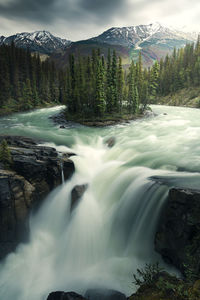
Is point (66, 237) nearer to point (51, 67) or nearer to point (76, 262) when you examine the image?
point (76, 262)

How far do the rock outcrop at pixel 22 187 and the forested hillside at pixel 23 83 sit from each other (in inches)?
1866

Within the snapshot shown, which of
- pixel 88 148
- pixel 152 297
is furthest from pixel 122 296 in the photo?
pixel 88 148

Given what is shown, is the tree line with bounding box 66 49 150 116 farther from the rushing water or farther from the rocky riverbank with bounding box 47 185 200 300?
the rocky riverbank with bounding box 47 185 200 300

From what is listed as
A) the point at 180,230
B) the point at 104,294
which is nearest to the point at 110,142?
the point at 180,230

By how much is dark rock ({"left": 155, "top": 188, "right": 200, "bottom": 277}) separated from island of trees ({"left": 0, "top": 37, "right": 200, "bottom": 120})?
33519 mm

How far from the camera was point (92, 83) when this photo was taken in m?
45.4

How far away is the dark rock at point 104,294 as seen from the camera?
7.82 m

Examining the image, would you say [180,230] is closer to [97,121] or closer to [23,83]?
[97,121]

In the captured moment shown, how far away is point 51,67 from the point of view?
10731 cm

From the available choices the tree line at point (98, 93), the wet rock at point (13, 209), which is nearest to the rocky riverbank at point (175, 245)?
the wet rock at point (13, 209)

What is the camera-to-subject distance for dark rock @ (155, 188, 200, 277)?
770 cm

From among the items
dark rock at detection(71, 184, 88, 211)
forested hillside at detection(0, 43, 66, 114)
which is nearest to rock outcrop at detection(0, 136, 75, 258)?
dark rock at detection(71, 184, 88, 211)

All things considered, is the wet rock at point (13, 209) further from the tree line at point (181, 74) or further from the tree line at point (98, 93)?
the tree line at point (181, 74)

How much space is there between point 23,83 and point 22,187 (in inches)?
2957
